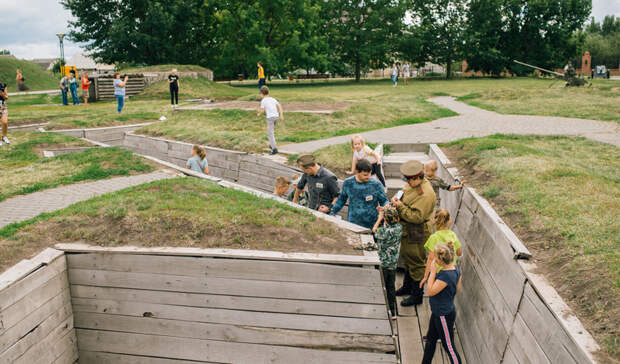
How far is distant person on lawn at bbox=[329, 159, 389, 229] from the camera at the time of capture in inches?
244

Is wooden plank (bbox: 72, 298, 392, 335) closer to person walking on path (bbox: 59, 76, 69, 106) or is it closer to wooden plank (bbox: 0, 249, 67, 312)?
wooden plank (bbox: 0, 249, 67, 312)

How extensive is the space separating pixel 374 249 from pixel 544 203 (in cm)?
243

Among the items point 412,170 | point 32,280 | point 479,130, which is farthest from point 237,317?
point 479,130

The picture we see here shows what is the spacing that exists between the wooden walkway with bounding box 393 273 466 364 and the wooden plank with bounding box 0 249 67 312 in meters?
4.19

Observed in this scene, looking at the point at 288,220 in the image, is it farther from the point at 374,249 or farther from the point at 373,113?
the point at 373,113

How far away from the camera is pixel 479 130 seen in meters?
13.1

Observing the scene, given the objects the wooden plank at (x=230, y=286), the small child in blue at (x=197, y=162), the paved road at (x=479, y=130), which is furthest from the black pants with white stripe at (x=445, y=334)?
the paved road at (x=479, y=130)

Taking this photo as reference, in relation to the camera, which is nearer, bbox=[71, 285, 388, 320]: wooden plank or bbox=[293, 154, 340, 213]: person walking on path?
bbox=[71, 285, 388, 320]: wooden plank

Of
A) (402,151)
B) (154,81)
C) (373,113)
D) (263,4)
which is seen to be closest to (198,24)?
(263,4)

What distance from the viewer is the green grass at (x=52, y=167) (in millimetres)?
8970

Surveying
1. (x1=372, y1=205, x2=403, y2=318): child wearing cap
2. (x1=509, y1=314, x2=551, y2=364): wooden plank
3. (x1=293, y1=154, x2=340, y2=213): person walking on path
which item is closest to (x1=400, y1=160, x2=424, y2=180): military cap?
(x1=372, y1=205, x2=403, y2=318): child wearing cap

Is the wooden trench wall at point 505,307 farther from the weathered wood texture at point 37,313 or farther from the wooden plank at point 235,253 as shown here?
the weathered wood texture at point 37,313

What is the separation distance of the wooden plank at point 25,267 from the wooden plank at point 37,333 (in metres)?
0.59

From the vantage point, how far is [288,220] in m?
6.16
